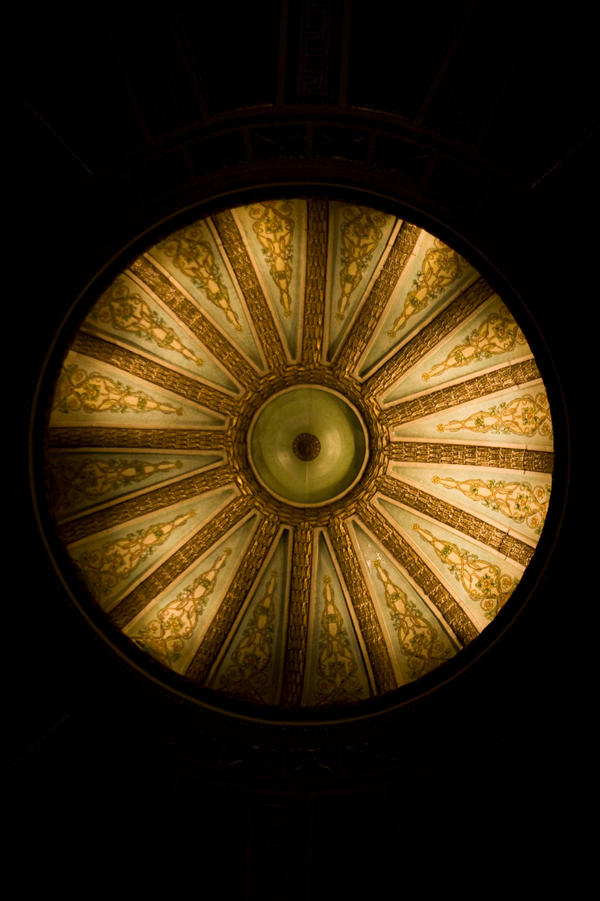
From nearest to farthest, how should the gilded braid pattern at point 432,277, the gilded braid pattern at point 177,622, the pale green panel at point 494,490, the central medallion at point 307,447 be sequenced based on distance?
the gilded braid pattern at point 432,277, the pale green panel at point 494,490, the gilded braid pattern at point 177,622, the central medallion at point 307,447

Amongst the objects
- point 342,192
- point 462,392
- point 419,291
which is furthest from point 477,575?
point 342,192

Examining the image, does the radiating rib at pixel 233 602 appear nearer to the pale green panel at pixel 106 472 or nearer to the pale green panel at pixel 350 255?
the pale green panel at pixel 106 472

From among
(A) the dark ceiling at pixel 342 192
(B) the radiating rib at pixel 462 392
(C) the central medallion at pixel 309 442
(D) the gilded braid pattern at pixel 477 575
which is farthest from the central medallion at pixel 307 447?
(A) the dark ceiling at pixel 342 192

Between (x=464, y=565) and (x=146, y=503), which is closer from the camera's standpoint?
(x=464, y=565)

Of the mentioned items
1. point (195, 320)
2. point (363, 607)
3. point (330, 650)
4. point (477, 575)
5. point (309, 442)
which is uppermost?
point (195, 320)

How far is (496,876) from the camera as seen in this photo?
5.28m

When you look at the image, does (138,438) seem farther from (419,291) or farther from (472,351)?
(472,351)

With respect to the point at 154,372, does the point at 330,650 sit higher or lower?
lower

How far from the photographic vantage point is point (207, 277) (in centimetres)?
→ 790

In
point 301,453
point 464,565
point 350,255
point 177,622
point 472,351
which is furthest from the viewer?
point 301,453

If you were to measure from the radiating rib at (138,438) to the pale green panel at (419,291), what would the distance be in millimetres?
2504

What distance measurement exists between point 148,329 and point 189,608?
3.91 metres

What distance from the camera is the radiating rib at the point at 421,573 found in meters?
7.84

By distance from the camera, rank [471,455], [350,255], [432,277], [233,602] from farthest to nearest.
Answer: [233,602]
[471,455]
[350,255]
[432,277]
